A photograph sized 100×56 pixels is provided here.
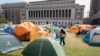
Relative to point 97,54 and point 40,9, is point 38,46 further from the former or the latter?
point 40,9

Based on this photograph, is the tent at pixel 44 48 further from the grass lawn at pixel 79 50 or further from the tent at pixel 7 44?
the tent at pixel 7 44

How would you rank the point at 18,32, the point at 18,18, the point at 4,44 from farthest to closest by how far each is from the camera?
the point at 18,18
the point at 18,32
the point at 4,44

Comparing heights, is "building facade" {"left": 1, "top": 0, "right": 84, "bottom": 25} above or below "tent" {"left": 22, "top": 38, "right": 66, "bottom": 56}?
below

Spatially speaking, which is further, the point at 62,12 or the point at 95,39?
the point at 62,12

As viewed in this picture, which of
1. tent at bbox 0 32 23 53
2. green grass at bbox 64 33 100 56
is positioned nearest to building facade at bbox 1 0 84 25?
green grass at bbox 64 33 100 56

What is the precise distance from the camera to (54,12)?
116 m

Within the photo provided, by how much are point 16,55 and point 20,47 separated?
222 centimetres

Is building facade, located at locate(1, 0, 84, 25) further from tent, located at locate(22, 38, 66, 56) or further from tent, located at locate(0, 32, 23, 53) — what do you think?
tent, located at locate(22, 38, 66, 56)

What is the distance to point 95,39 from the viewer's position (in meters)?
15.0

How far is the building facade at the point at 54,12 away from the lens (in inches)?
4402

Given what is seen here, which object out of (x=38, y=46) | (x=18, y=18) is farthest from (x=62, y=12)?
→ (x=38, y=46)

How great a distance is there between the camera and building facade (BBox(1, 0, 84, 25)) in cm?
11181

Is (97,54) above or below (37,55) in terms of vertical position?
below

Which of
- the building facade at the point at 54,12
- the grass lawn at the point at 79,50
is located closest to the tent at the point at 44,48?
the grass lawn at the point at 79,50
